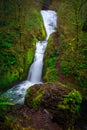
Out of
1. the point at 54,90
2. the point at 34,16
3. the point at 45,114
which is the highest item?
the point at 34,16

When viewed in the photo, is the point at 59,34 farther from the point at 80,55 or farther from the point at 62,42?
the point at 80,55

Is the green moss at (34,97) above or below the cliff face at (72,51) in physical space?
below

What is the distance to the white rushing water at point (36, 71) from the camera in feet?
50.7

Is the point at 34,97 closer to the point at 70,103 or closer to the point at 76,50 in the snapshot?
the point at 70,103

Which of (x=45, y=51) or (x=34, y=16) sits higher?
(x=34, y=16)

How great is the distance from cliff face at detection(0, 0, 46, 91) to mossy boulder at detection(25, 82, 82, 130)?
6.16 metres

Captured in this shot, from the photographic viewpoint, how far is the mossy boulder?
10.4 meters

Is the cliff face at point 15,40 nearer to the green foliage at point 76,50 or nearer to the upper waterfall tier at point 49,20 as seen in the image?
the upper waterfall tier at point 49,20

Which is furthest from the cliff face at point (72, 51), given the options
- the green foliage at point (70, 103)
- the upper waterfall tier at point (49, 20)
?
the green foliage at point (70, 103)

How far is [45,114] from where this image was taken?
33.9 ft

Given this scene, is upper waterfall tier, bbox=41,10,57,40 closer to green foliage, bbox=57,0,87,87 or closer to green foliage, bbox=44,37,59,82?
green foliage, bbox=44,37,59,82

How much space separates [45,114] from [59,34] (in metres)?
14.0

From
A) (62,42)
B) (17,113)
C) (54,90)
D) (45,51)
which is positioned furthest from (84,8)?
(17,113)

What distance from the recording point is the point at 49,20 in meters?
27.9
